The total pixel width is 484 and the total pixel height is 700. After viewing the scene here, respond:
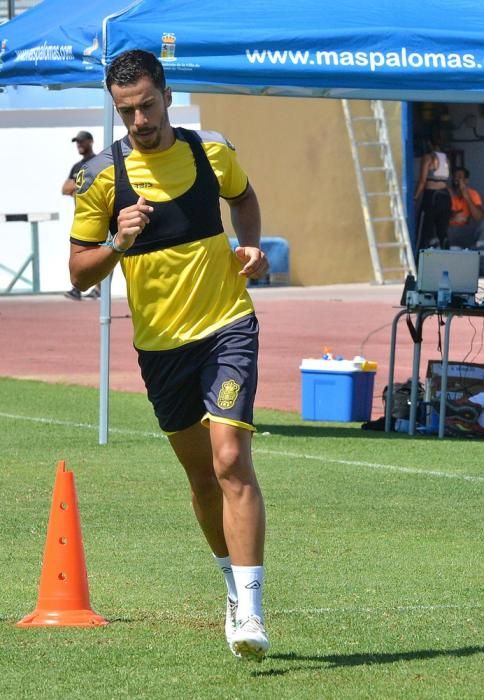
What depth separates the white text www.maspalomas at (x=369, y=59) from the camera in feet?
36.2

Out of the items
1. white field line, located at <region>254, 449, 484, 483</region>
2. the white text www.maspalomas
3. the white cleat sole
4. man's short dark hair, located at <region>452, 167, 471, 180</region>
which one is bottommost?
white field line, located at <region>254, 449, 484, 483</region>

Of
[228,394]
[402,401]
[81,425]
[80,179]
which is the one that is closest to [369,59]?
[402,401]

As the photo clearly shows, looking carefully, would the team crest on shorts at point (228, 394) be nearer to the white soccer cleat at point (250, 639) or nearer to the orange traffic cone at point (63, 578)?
the white soccer cleat at point (250, 639)

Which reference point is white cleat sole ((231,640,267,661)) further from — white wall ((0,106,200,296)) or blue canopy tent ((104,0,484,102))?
white wall ((0,106,200,296))

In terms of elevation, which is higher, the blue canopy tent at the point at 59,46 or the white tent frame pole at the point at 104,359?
the blue canopy tent at the point at 59,46

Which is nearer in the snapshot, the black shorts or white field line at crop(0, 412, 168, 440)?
the black shorts

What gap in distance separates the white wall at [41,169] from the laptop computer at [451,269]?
50.6ft

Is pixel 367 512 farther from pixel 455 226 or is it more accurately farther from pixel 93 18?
pixel 455 226

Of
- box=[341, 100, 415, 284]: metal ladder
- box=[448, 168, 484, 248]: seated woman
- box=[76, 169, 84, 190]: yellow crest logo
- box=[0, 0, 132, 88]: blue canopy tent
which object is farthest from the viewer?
box=[448, 168, 484, 248]: seated woman

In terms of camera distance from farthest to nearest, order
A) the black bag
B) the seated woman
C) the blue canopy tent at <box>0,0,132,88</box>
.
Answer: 1. the seated woman
2. the black bag
3. the blue canopy tent at <box>0,0,132,88</box>

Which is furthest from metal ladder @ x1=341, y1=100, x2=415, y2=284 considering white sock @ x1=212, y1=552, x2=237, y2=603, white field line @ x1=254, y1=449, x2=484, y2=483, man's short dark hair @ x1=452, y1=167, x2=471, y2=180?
white sock @ x1=212, y1=552, x2=237, y2=603

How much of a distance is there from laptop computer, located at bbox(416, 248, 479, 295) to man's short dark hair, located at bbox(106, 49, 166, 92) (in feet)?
21.5

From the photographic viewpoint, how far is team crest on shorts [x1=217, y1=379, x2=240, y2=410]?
5680 mm

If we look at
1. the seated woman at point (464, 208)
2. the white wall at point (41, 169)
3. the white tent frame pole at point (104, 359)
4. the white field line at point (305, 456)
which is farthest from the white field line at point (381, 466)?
the seated woman at point (464, 208)
